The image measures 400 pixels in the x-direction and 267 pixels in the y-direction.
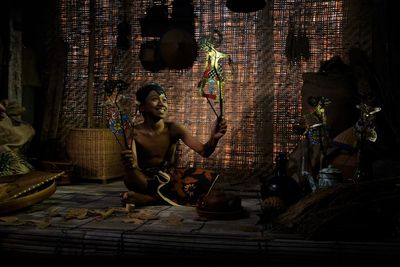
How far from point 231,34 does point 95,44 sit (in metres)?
2.51

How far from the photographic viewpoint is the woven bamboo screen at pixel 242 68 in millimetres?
6641

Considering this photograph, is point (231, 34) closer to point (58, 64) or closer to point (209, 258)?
point (58, 64)

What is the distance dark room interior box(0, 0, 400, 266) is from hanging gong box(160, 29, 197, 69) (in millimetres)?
21

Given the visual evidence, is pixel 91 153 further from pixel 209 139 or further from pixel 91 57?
pixel 209 139

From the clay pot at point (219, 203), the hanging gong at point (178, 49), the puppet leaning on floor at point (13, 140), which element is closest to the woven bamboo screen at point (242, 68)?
the hanging gong at point (178, 49)

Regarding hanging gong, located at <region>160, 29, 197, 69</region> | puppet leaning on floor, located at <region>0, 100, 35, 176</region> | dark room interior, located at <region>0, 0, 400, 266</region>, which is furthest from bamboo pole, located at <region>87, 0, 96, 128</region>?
hanging gong, located at <region>160, 29, 197, 69</region>

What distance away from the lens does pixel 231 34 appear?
22.5ft

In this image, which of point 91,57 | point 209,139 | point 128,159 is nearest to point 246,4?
point 209,139

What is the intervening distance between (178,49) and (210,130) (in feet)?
4.98

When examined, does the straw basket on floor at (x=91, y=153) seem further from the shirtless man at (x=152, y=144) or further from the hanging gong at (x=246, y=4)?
Answer: the hanging gong at (x=246, y=4)

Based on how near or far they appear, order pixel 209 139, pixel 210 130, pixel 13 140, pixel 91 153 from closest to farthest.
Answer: pixel 209 139, pixel 13 140, pixel 91 153, pixel 210 130

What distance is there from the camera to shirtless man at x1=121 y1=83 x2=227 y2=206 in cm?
442

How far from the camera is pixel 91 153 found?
6.57 m

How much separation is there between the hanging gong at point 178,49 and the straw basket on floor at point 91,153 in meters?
1.70
